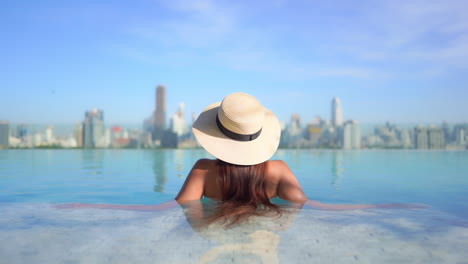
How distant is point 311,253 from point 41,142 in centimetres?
5399

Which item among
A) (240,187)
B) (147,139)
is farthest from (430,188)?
(147,139)

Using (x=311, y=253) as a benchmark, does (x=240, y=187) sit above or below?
above

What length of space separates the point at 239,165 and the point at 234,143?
6.6 inches

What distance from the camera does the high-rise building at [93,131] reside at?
55678 millimetres

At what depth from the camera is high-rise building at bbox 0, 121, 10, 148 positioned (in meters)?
40.2

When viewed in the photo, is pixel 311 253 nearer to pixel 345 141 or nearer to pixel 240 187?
pixel 240 187

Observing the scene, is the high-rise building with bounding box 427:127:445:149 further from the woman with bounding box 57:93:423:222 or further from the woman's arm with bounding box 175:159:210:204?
the woman's arm with bounding box 175:159:210:204

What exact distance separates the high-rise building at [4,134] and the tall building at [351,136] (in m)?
44.9

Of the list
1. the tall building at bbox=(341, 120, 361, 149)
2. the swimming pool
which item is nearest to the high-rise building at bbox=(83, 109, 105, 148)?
the tall building at bbox=(341, 120, 361, 149)

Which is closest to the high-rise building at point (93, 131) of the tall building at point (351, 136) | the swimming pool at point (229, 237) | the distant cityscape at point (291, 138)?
the distant cityscape at point (291, 138)

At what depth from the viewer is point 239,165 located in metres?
2.52

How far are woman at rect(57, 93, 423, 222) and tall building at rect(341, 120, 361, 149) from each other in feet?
174

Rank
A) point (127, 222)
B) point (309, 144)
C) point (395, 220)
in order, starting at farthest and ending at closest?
point (309, 144) → point (395, 220) → point (127, 222)

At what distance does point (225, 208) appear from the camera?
2438 millimetres
